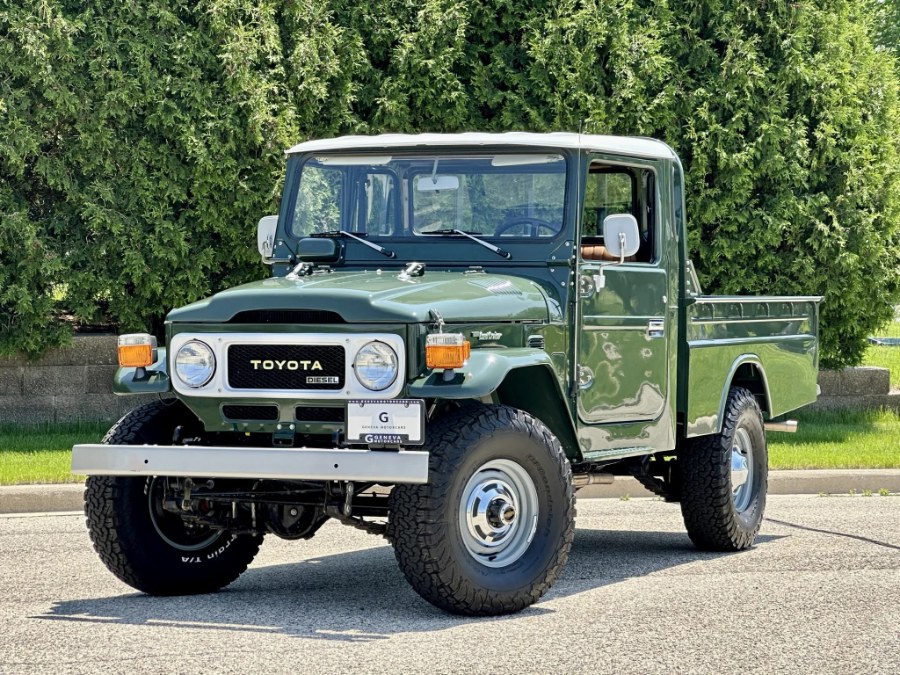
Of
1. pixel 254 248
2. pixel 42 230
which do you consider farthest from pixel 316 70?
pixel 42 230

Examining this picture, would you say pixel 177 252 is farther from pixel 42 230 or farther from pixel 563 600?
pixel 563 600

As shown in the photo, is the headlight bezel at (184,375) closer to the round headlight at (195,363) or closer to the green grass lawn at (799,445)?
the round headlight at (195,363)

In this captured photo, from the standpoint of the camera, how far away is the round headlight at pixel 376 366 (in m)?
7.12

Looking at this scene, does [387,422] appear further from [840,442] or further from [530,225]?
[840,442]

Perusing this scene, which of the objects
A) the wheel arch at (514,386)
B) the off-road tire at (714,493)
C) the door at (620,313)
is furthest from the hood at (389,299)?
the off-road tire at (714,493)

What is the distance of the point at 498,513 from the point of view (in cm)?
728

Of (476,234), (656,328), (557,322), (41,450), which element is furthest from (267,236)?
(41,450)

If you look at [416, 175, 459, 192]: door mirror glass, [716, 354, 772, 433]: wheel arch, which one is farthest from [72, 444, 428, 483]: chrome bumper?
[716, 354, 772, 433]: wheel arch

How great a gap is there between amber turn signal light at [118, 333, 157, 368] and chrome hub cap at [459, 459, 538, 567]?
1846mm

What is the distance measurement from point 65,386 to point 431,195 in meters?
8.26

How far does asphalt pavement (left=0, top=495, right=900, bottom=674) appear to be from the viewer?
6.34 metres

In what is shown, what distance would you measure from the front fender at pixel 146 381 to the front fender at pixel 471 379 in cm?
138

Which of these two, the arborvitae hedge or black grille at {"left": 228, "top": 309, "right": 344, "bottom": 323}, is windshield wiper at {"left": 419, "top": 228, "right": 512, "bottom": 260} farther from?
the arborvitae hedge

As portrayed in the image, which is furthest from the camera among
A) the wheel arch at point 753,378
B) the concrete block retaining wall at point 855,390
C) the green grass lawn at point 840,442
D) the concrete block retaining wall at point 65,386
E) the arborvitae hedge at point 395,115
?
the concrete block retaining wall at point 855,390
